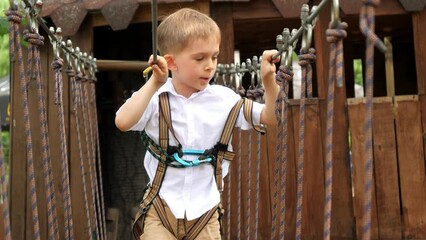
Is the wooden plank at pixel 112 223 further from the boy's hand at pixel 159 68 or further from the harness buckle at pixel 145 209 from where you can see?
the boy's hand at pixel 159 68

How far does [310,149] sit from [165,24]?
2.79 metres

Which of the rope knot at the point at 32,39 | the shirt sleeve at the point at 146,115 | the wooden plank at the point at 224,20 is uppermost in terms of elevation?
the wooden plank at the point at 224,20

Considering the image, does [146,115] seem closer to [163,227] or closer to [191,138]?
[191,138]

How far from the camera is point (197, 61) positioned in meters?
2.54

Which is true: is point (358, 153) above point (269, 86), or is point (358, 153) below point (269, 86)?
below

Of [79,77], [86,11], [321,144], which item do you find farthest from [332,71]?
[86,11]

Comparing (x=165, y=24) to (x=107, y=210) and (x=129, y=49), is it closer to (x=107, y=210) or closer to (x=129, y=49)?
(x=107, y=210)

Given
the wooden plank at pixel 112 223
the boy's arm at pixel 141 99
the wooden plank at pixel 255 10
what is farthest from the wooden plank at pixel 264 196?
the boy's arm at pixel 141 99

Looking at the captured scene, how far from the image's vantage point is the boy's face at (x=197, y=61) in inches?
99.7

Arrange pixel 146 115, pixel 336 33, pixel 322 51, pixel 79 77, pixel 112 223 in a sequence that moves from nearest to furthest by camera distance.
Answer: pixel 336 33
pixel 146 115
pixel 79 77
pixel 322 51
pixel 112 223

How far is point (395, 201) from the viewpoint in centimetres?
518

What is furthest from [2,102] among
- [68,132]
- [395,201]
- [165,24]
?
[165,24]

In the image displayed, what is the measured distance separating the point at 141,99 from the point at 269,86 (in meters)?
0.49

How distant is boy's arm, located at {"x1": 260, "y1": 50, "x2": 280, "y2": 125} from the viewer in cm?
251
